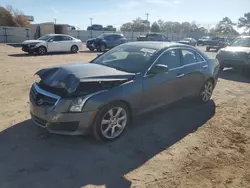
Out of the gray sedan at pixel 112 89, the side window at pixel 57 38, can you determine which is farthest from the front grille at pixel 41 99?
the side window at pixel 57 38

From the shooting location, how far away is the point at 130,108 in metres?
4.05

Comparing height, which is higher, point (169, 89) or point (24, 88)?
point (169, 89)

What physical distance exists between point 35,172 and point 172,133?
7.92ft

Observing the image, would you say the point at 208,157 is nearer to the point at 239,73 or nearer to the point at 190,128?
the point at 190,128

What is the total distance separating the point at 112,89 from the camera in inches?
147

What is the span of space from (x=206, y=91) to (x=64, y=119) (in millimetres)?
3828

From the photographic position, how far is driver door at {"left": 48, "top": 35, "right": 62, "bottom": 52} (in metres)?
17.3

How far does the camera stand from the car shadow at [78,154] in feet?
9.80

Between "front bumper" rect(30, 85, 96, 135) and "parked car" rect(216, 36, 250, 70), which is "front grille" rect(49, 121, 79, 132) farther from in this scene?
"parked car" rect(216, 36, 250, 70)

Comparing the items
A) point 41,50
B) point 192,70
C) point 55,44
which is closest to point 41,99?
point 192,70

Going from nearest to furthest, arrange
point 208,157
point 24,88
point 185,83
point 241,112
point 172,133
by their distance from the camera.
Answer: point 208,157
point 172,133
point 185,83
point 241,112
point 24,88

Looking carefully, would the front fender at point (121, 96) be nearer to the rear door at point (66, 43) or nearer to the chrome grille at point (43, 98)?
the chrome grille at point (43, 98)

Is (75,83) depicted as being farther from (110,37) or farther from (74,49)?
(110,37)

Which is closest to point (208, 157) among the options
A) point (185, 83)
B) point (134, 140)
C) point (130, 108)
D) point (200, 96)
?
point (134, 140)
